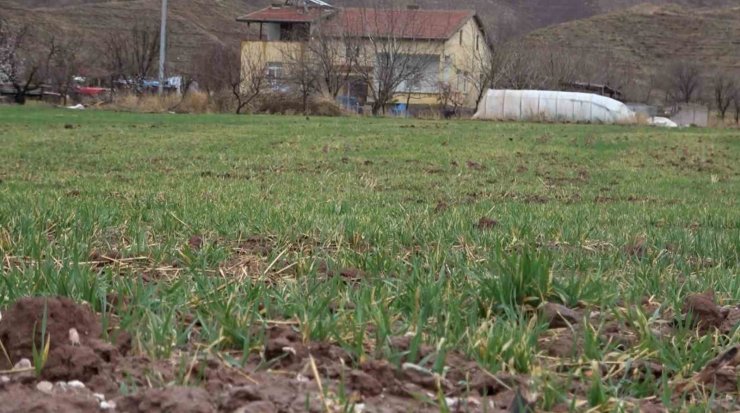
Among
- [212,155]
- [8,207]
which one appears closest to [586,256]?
[8,207]

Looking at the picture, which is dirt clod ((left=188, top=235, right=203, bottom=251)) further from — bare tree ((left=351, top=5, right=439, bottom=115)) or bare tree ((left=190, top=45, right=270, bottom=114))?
bare tree ((left=351, top=5, right=439, bottom=115))

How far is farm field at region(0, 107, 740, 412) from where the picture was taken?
7.18ft

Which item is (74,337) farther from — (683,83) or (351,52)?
(683,83)

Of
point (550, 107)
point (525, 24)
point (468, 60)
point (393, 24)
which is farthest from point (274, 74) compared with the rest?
point (525, 24)

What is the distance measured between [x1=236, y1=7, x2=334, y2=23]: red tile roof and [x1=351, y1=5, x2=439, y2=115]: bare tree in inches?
192

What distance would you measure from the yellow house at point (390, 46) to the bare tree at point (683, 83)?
16.0 m

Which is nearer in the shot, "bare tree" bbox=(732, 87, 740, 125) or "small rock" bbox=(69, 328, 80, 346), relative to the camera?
"small rock" bbox=(69, 328, 80, 346)

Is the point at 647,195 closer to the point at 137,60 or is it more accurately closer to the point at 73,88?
the point at 73,88

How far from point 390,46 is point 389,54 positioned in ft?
3.53

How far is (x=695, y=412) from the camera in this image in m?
2.15

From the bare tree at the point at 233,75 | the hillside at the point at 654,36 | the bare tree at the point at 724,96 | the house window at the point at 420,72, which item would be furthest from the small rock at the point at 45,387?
the hillside at the point at 654,36

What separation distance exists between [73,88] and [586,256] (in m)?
48.0

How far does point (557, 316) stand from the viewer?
297cm

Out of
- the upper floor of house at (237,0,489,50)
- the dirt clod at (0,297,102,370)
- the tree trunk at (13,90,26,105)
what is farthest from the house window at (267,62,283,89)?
the dirt clod at (0,297,102,370)
